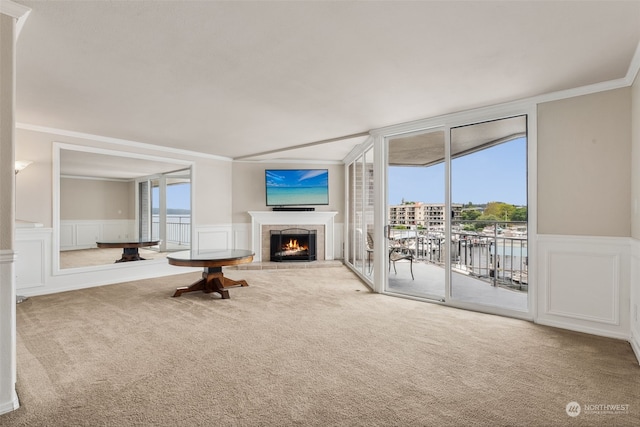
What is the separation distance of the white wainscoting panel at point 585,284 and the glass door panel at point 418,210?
1.74 meters

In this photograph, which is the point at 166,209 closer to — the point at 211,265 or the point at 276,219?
the point at 276,219

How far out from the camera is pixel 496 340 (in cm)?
279

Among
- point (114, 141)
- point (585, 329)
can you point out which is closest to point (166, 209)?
point (114, 141)

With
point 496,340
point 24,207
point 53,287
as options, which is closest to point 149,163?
point 24,207

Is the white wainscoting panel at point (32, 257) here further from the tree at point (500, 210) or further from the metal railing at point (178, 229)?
the tree at point (500, 210)

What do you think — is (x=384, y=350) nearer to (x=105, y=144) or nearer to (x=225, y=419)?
(x=225, y=419)

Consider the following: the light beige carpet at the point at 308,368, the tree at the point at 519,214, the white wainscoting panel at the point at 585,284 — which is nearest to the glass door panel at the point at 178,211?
the light beige carpet at the point at 308,368

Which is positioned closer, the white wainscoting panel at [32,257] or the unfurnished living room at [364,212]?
the unfurnished living room at [364,212]

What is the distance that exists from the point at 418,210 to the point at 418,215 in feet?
0.31

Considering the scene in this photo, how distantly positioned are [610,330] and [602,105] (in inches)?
77.6

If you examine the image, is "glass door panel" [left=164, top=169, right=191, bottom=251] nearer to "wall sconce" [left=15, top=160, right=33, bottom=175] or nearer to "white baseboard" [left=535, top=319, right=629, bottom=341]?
"wall sconce" [left=15, top=160, right=33, bottom=175]

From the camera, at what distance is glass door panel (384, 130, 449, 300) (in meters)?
5.28

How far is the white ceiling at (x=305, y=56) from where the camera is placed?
1.87 m

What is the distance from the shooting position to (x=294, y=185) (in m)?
6.88
